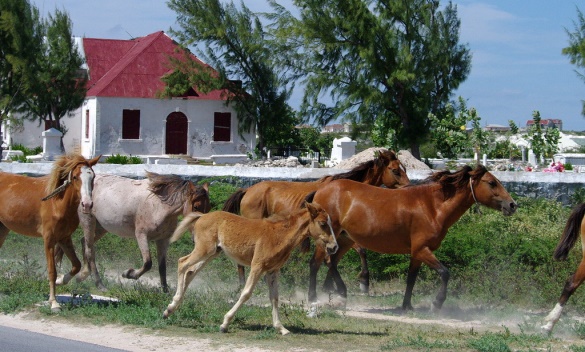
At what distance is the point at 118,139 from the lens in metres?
45.9

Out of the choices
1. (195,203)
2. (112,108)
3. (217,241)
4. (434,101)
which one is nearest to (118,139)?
A: (112,108)

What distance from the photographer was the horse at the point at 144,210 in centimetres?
1334

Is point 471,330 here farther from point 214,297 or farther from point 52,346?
point 52,346

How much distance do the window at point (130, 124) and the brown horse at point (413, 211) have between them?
33897 millimetres

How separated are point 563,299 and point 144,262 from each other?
5.91 metres

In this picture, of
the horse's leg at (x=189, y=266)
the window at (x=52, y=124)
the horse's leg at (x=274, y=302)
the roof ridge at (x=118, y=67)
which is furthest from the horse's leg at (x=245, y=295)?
the window at (x=52, y=124)

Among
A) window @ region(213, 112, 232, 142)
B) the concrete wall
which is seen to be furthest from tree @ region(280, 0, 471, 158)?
the concrete wall

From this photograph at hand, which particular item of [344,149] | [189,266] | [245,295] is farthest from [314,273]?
[344,149]

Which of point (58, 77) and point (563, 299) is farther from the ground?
point (58, 77)

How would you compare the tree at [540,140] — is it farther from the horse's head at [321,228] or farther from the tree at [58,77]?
the horse's head at [321,228]

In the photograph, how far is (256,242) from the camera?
10367 millimetres

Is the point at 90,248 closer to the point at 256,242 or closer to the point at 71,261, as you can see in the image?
the point at 71,261

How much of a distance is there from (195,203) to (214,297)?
157cm

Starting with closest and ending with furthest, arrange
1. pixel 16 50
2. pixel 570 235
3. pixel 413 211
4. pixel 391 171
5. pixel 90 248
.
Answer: pixel 570 235
pixel 413 211
pixel 90 248
pixel 391 171
pixel 16 50
